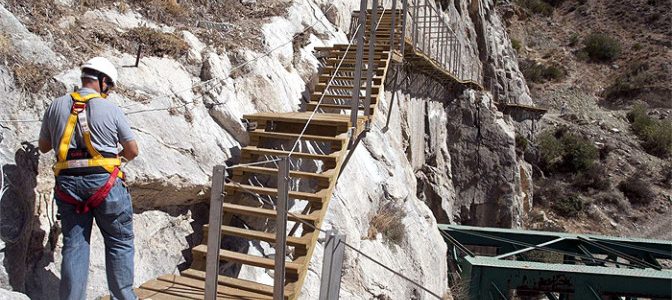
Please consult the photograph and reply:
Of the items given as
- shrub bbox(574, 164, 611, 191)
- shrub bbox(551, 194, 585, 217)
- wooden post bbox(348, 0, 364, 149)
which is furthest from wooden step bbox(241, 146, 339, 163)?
shrub bbox(574, 164, 611, 191)

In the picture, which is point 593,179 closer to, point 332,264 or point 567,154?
point 567,154

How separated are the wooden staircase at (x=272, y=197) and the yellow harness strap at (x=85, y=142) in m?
0.96

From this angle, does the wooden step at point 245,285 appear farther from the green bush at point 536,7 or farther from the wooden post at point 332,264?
the green bush at point 536,7

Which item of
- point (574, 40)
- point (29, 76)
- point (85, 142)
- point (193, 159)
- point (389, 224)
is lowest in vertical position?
point (389, 224)

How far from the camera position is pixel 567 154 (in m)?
30.6

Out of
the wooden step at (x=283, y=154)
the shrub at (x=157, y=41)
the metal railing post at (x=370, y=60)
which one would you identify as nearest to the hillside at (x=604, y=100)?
the metal railing post at (x=370, y=60)

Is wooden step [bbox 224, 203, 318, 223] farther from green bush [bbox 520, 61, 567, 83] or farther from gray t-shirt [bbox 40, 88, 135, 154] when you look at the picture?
green bush [bbox 520, 61, 567, 83]

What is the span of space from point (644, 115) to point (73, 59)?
35390 mm

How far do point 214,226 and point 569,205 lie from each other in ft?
91.3

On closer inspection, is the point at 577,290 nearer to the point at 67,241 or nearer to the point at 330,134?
the point at 330,134

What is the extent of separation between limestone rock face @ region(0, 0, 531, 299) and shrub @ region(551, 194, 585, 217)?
60.3ft

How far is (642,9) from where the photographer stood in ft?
145

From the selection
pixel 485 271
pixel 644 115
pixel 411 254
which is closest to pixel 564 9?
pixel 644 115

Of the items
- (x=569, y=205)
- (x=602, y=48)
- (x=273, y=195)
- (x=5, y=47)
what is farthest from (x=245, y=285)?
(x=602, y=48)
